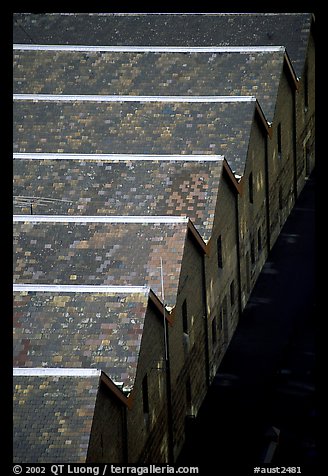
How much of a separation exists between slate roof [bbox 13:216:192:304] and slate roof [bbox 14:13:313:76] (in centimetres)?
2651

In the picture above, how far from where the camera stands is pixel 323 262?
199 ft

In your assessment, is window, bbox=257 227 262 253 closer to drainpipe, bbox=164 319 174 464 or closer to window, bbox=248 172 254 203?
window, bbox=248 172 254 203

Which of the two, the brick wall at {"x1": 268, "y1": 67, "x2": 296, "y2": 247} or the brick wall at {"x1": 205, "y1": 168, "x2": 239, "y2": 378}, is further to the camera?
the brick wall at {"x1": 268, "y1": 67, "x2": 296, "y2": 247}

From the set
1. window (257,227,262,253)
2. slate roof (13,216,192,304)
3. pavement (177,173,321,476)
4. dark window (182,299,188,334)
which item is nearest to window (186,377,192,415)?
pavement (177,173,321,476)

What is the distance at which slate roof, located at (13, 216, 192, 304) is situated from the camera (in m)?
78.2

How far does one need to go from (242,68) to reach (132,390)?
30.2 m

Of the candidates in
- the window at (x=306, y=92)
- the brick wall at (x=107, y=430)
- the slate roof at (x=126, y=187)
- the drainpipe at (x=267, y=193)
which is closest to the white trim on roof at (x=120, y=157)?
the slate roof at (x=126, y=187)

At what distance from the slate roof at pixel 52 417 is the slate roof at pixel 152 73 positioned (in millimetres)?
32483

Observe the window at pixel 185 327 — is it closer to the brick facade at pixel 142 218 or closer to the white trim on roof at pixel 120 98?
the brick facade at pixel 142 218

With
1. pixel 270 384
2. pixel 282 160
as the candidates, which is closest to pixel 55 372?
pixel 270 384

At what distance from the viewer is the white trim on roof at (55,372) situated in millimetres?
66875

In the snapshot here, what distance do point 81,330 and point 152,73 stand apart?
29881mm

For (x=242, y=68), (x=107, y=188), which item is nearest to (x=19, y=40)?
(x=242, y=68)

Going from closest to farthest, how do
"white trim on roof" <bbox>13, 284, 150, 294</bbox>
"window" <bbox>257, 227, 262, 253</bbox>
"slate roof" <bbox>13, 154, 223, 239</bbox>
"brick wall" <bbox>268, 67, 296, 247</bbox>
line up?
"white trim on roof" <bbox>13, 284, 150, 294</bbox> < "slate roof" <bbox>13, 154, 223, 239</bbox> < "window" <bbox>257, 227, 262, 253</bbox> < "brick wall" <bbox>268, 67, 296, 247</bbox>
